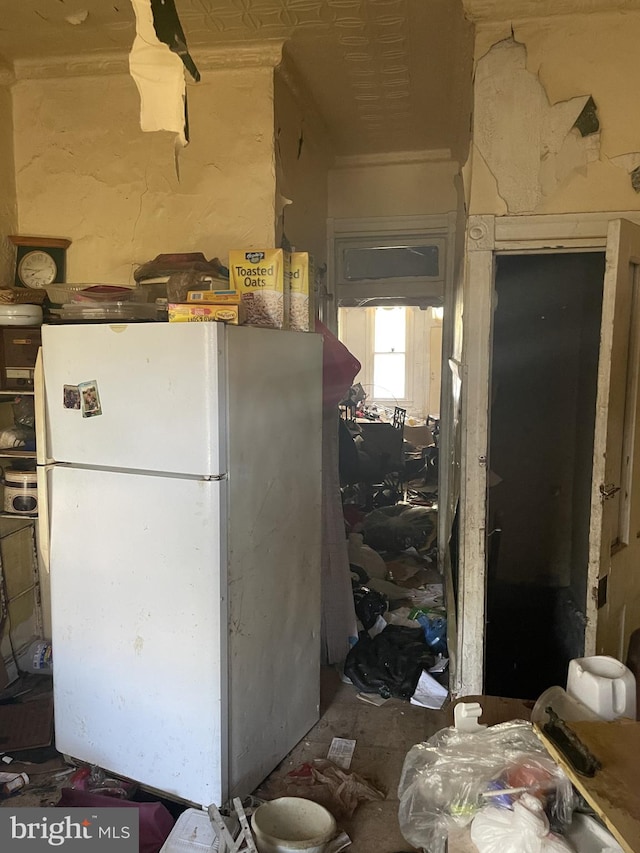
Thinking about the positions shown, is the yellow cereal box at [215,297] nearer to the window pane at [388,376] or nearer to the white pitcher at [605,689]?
the white pitcher at [605,689]

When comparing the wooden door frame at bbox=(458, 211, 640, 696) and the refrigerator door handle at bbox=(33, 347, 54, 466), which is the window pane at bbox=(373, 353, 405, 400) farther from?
the refrigerator door handle at bbox=(33, 347, 54, 466)

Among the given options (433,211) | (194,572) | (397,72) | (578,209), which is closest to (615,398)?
(578,209)

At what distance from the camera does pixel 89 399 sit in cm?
205

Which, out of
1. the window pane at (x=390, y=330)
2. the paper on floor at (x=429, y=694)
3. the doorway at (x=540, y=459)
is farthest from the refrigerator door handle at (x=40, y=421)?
the window pane at (x=390, y=330)

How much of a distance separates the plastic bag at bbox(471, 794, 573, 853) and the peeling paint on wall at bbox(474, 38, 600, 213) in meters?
2.08

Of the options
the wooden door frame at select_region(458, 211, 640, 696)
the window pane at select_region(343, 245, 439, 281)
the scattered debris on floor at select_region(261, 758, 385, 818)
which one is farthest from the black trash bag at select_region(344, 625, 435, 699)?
the window pane at select_region(343, 245, 439, 281)

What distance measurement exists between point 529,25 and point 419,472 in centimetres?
558

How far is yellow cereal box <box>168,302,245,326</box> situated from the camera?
195 cm

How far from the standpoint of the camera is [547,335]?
3.35 m

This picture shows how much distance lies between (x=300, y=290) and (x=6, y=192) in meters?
1.57

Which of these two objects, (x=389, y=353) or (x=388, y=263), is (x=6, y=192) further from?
(x=389, y=353)

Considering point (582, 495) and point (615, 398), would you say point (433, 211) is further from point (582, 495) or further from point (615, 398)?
point (615, 398)

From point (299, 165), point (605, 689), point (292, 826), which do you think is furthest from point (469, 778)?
point (299, 165)

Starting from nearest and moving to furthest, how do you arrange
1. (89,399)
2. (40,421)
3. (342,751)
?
1. (89,399)
2. (40,421)
3. (342,751)
